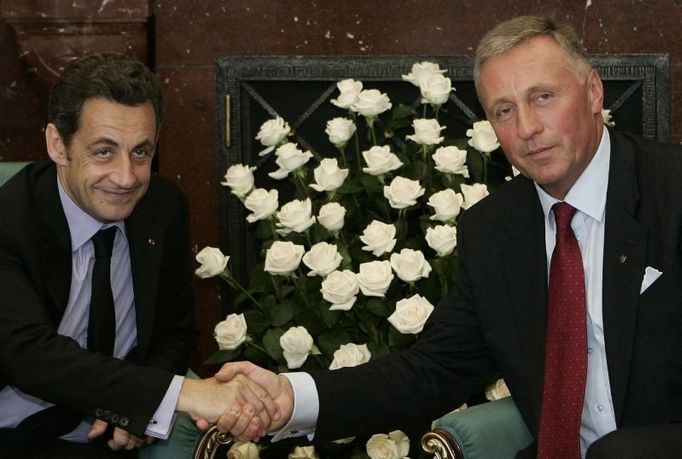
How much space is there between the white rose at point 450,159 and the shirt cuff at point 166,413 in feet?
3.22

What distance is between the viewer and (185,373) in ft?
9.80

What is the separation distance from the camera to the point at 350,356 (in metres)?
2.99

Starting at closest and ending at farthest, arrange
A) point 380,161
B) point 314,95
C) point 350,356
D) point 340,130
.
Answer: point 350,356, point 380,161, point 340,130, point 314,95

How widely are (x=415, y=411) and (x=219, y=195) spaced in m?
1.44

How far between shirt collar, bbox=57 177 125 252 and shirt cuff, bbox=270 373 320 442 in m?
0.59

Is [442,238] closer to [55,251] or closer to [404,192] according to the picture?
[404,192]

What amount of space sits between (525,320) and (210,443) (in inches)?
29.7

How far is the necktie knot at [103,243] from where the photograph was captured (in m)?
2.80

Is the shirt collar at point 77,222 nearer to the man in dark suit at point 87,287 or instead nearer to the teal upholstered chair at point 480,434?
the man in dark suit at point 87,287

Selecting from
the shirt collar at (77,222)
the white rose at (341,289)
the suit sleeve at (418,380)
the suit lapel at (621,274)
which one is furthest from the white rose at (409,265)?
the shirt collar at (77,222)

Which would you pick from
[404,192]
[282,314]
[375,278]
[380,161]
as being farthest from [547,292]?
[282,314]

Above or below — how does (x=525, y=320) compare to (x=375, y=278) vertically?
Result: below

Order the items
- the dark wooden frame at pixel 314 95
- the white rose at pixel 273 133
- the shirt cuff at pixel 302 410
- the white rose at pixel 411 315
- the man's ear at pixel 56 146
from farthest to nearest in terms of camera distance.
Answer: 1. the dark wooden frame at pixel 314 95
2. the white rose at pixel 273 133
3. the white rose at pixel 411 315
4. the man's ear at pixel 56 146
5. the shirt cuff at pixel 302 410

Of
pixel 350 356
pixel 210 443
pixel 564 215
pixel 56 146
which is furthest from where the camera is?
pixel 350 356
